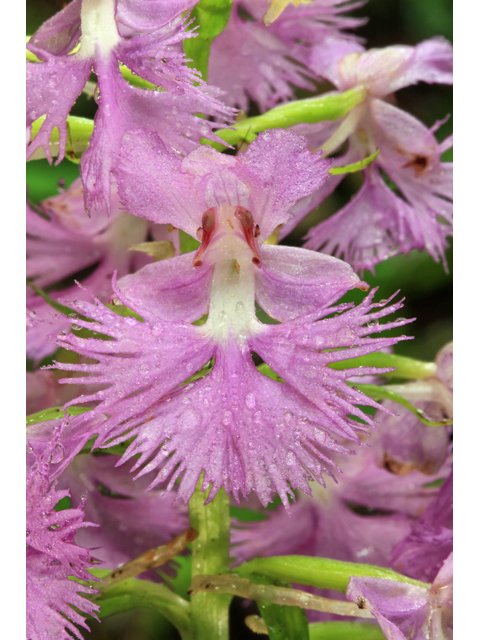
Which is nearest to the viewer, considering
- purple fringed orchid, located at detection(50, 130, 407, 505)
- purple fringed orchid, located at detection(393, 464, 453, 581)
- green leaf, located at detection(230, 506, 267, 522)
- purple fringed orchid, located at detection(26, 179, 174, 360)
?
purple fringed orchid, located at detection(50, 130, 407, 505)

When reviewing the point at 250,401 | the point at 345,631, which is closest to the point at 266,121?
the point at 250,401

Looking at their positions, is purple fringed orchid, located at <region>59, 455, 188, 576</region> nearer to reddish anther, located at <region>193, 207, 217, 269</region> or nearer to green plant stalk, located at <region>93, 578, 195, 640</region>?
green plant stalk, located at <region>93, 578, 195, 640</region>

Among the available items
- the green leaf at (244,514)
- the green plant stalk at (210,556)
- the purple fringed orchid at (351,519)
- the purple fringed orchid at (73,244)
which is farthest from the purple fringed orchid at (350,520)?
the purple fringed orchid at (73,244)

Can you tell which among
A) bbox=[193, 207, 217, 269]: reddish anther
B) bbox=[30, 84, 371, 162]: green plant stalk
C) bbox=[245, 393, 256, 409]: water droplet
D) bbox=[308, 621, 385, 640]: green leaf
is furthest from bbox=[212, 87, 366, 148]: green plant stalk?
bbox=[308, 621, 385, 640]: green leaf

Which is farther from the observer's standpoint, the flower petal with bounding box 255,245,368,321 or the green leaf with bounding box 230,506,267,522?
the green leaf with bounding box 230,506,267,522

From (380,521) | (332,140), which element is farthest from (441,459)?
(332,140)

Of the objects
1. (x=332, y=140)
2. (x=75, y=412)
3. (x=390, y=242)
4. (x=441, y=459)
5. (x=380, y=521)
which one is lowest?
(x=380, y=521)

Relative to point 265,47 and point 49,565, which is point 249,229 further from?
point 265,47
